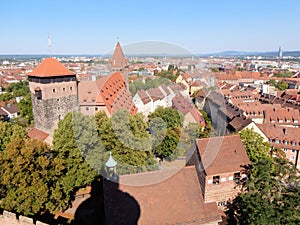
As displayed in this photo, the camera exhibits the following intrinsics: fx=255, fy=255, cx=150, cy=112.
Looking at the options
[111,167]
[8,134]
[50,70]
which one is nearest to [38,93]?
[50,70]

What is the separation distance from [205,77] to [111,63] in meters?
5.04

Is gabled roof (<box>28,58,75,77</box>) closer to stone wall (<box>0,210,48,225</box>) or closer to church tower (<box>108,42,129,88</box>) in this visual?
church tower (<box>108,42,129,88</box>)

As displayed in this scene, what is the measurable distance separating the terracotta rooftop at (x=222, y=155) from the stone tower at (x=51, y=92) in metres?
18.9

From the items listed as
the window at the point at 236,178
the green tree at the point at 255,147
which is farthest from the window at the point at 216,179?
the green tree at the point at 255,147

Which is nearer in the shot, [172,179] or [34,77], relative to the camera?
[172,179]

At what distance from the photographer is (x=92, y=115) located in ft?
55.3

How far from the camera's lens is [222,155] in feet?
57.3

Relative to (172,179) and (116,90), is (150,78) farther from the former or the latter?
(172,179)

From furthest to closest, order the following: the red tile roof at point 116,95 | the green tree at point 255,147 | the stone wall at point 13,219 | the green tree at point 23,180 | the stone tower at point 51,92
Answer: the stone tower at point 51,92
the green tree at point 255,147
the green tree at point 23,180
the stone wall at point 13,219
the red tile roof at point 116,95

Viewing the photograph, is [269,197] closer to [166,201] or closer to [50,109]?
[166,201]

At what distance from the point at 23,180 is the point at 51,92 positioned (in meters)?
16.3

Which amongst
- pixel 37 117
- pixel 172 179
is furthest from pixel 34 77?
pixel 172 179

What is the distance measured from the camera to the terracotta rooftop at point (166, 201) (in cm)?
1458

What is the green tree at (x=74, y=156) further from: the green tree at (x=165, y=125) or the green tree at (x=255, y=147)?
the green tree at (x=255, y=147)
